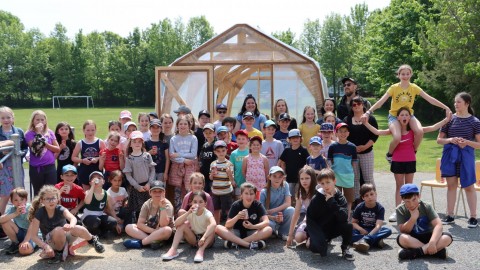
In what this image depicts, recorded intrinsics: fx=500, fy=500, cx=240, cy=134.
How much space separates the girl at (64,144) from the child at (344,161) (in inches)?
160

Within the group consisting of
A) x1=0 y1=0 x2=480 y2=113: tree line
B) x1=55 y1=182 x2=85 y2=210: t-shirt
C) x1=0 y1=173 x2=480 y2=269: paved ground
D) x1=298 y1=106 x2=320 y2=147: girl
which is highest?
x1=0 y1=0 x2=480 y2=113: tree line

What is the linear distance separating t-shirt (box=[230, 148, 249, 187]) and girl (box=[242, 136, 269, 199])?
132 millimetres

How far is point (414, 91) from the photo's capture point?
7.50 metres

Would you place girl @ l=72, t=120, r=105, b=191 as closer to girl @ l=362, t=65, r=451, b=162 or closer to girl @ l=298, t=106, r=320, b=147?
girl @ l=298, t=106, r=320, b=147

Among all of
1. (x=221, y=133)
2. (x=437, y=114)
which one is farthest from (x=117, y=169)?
(x=437, y=114)

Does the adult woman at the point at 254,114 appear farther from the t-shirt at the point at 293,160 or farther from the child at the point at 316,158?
the child at the point at 316,158

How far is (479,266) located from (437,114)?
28.7 m

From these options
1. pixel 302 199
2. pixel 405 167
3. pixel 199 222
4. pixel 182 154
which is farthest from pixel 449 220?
pixel 182 154

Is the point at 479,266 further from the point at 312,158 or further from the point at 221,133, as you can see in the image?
the point at 221,133

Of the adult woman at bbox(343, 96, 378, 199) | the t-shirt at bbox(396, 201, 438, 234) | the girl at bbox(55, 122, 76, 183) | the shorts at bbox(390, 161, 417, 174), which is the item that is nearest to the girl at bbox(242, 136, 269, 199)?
the adult woman at bbox(343, 96, 378, 199)

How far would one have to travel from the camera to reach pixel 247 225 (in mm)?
6320

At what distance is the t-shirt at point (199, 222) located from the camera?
21.0 feet

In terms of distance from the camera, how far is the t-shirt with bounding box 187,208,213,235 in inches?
252

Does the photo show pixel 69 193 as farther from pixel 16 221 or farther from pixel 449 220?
pixel 449 220
